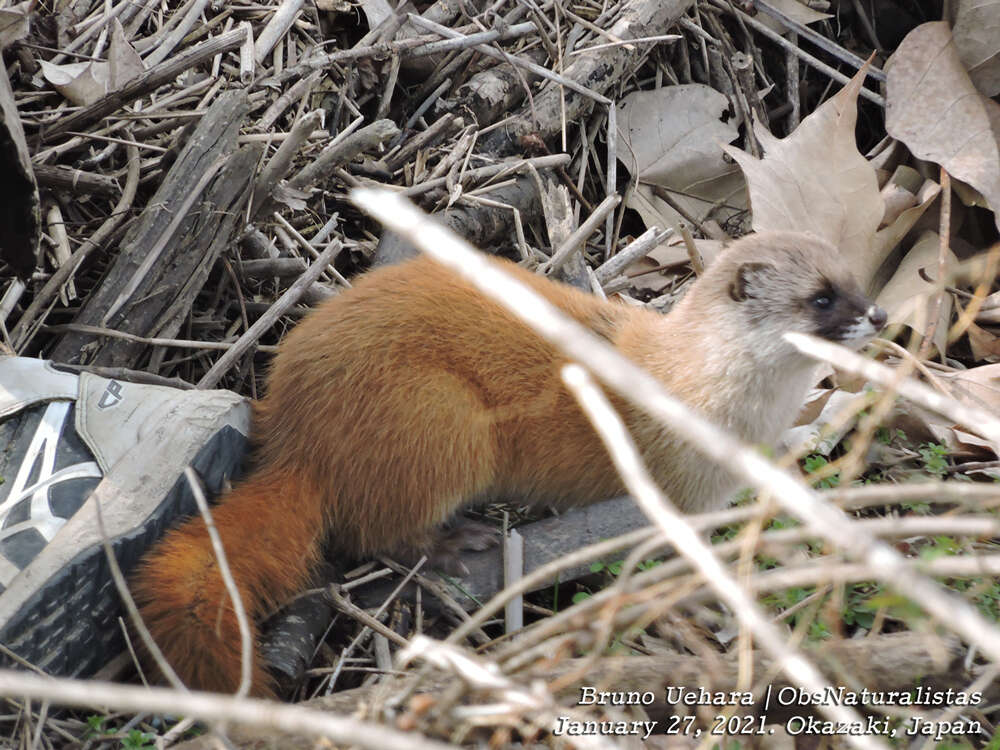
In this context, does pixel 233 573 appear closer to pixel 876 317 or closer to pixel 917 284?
pixel 876 317

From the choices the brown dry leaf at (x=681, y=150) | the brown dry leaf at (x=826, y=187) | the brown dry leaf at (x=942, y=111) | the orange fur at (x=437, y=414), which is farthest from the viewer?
the brown dry leaf at (x=681, y=150)

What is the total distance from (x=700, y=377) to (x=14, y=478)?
7.21 feet

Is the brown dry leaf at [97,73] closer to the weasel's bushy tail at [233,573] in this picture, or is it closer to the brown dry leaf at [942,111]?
the weasel's bushy tail at [233,573]

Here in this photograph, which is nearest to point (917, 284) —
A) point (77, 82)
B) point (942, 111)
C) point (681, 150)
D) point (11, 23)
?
point (942, 111)

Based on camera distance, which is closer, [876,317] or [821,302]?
[876,317]

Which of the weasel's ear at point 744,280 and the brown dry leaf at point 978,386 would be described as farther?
the brown dry leaf at point 978,386

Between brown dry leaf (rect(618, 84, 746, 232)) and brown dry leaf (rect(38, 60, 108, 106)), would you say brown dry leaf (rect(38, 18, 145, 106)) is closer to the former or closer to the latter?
brown dry leaf (rect(38, 60, 108, 106))

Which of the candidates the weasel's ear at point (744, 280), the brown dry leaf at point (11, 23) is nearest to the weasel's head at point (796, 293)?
the weasel's ear at point (744, 280)

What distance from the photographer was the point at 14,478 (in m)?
3.11

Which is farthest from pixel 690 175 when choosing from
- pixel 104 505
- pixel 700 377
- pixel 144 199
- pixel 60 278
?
pixel 104 505

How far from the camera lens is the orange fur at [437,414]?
10.9 feet

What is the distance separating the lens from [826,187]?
464 cm

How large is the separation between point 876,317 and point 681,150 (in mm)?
1948

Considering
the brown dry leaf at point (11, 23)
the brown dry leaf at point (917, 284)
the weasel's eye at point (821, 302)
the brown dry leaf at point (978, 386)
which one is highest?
the brown dry leaf at point (11, 23)
